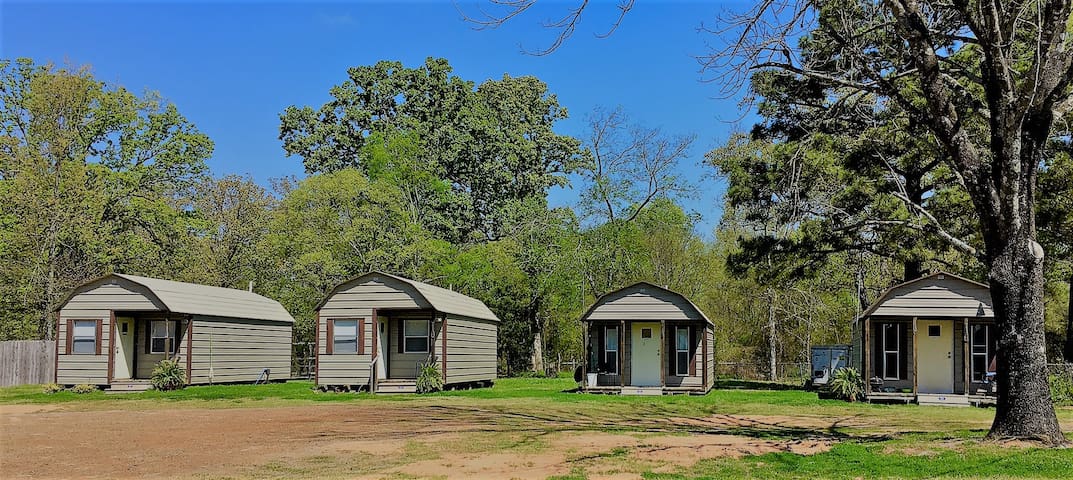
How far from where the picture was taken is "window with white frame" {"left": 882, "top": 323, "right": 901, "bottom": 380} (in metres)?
24.1

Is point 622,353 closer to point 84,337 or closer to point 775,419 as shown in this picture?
point 775,419

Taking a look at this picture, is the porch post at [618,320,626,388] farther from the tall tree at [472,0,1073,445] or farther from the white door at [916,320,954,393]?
the tall tree at [472,0,1073,445]

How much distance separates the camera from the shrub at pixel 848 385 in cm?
2298

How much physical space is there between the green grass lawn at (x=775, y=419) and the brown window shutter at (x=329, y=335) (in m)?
1.39

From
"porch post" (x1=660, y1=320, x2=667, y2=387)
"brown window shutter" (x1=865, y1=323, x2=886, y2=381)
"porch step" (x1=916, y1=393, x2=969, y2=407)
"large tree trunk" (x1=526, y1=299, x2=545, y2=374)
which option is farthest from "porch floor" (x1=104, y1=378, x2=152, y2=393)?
"porch step" (x1=916, y1=393, x2=969, y2=407)

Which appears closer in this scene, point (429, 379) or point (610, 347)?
point (429, 379)

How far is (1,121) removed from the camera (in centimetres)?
3438

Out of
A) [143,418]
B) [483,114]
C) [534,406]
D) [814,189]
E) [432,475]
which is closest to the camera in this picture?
[432,475]

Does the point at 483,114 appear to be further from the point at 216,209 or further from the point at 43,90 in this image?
the point at 43,90

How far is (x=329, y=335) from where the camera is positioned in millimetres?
25891

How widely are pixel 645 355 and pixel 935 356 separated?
7.77m

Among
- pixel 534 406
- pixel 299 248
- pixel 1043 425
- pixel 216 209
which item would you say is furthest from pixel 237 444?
pixel 216 209

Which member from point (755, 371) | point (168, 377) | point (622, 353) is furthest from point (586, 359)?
point (755, 371)

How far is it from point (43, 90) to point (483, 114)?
64.6ft
